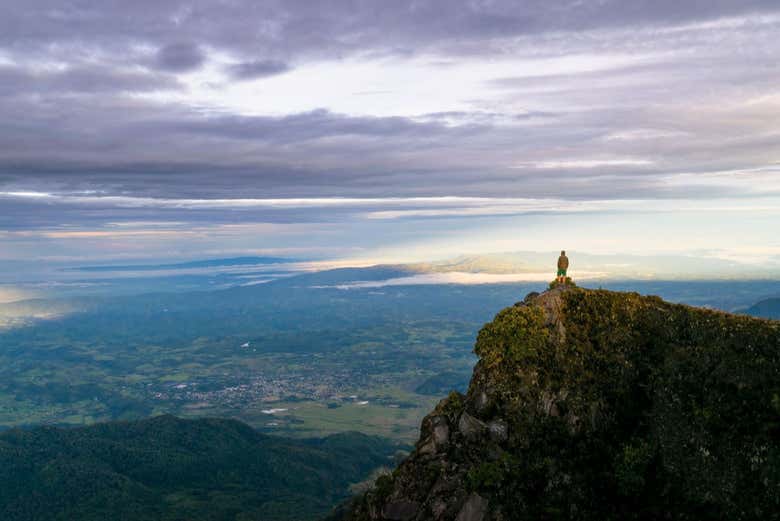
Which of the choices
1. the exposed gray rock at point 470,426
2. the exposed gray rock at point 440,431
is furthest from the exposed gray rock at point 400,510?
the exposed gray rock at point 470,426

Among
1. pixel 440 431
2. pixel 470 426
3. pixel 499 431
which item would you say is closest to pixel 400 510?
pixel 440 431

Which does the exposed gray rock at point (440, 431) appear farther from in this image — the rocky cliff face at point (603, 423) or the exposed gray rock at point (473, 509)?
the exposed gray rock at point (473, 509)

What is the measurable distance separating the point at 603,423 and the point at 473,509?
1515 cm

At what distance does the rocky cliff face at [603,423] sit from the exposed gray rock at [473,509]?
0.17 metres

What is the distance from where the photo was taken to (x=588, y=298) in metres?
67.4

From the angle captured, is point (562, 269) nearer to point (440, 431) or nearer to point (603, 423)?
point (603, 423)

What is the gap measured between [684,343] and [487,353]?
1976cm

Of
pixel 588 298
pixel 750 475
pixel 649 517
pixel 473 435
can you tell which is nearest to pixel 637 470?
pixel 649 517

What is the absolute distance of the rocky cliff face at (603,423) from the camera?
50094 millimetres

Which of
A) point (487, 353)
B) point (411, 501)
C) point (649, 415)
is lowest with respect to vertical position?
point (411, 501)

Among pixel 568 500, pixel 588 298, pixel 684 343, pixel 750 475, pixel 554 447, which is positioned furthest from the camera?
pixel 588 298

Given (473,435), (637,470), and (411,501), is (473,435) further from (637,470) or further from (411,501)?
(637,470)

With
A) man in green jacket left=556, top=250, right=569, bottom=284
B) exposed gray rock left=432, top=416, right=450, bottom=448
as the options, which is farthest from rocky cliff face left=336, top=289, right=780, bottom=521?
man in green jacket left=556, top=250, right=569, bottom=284

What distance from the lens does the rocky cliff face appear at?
50.1m
